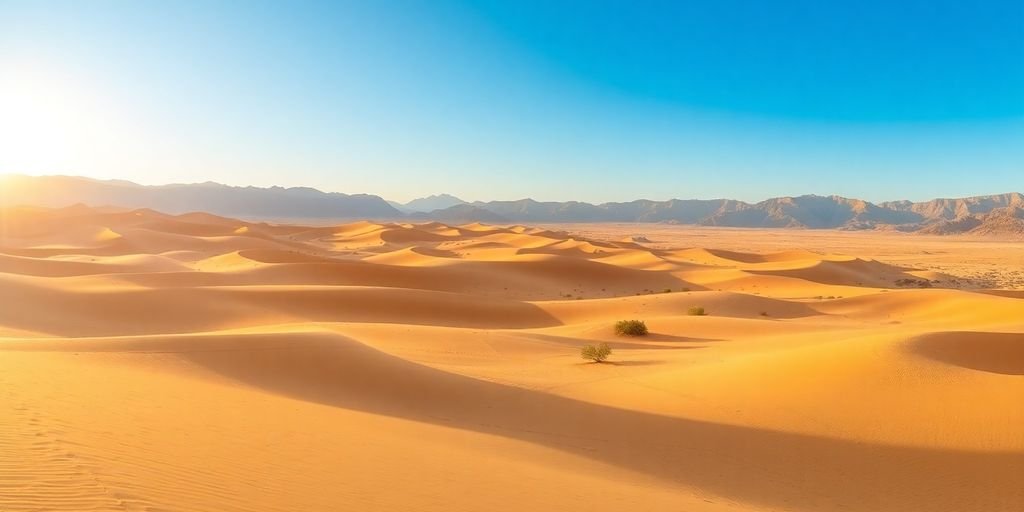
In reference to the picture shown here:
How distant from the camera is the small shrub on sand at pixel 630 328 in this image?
1683cm

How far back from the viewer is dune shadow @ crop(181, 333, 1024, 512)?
261 inches

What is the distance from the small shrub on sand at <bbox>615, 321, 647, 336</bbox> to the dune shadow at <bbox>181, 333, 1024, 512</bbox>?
24.5ft

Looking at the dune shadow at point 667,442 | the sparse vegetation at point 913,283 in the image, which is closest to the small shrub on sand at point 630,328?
the dune shadow at point 667,442

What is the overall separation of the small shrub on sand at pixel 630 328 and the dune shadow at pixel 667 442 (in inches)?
294

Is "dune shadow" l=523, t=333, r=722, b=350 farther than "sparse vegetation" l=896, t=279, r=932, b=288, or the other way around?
"sparse vegetation" l=896, t=279, r=932, b=288

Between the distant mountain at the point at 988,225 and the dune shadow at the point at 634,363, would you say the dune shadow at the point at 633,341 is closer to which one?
the dune shadow at the point at 634,363

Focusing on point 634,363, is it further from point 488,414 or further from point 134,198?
point 134,198

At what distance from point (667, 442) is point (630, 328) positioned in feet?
29.8

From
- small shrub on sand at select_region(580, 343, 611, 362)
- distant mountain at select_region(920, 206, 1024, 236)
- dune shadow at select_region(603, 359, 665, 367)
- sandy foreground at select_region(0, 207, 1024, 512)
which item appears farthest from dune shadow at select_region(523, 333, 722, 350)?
distant mountain at select_region(920, 206, 1024, 236)

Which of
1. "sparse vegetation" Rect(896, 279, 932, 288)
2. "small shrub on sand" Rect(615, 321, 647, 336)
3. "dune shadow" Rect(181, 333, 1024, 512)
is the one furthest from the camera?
"sparse vegetation" Rect(896, 279, 932, 288)

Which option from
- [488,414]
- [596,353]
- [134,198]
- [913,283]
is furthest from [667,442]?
[134,198]

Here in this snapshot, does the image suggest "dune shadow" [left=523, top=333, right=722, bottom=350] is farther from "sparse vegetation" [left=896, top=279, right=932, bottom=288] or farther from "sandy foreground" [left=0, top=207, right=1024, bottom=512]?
"sparse vegetation" [left=896, top=279, right=932, bottom=288]

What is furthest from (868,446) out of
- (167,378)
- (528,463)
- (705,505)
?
(167,378)

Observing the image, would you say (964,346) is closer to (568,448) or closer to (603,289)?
(568,448)
